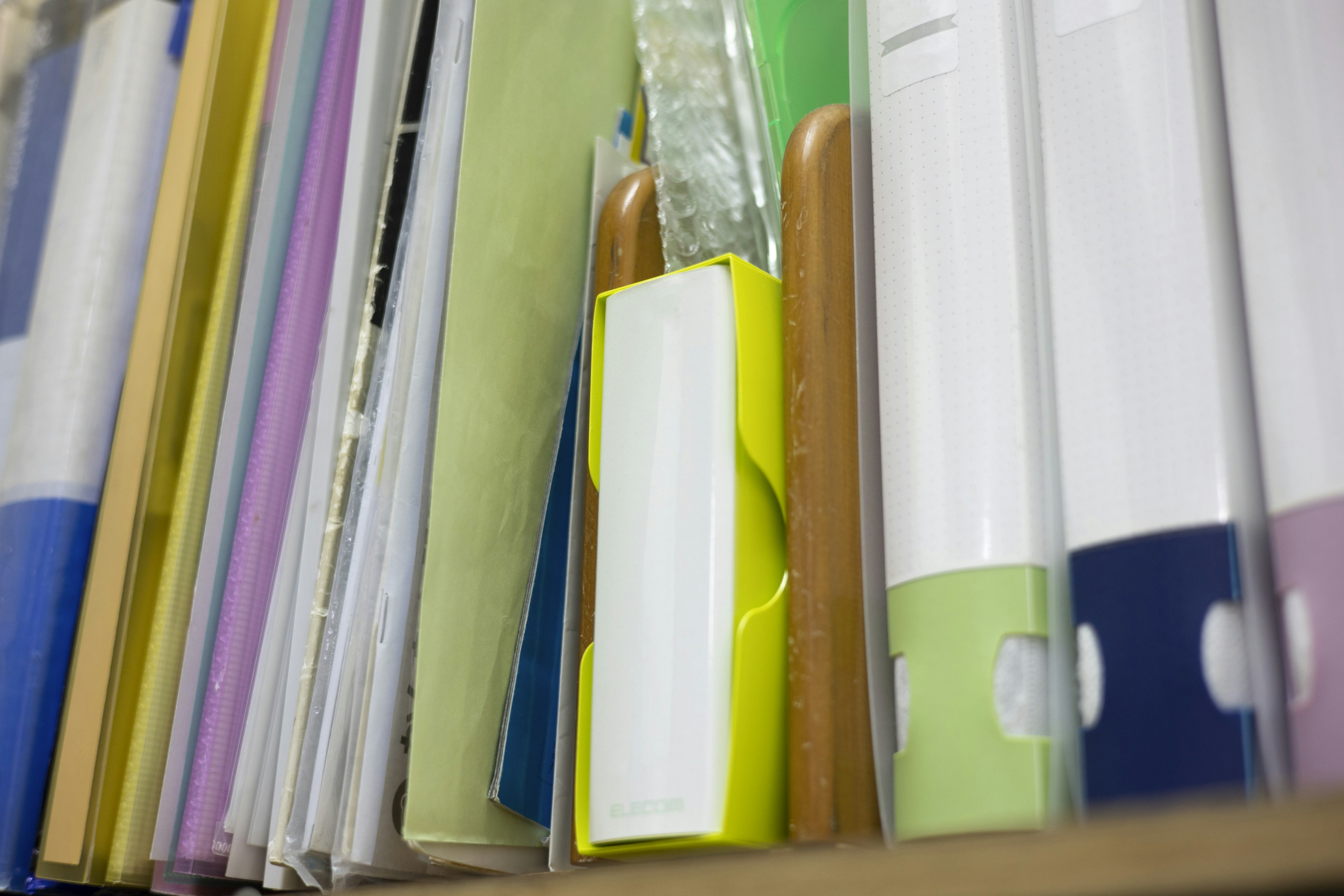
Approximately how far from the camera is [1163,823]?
28 cm

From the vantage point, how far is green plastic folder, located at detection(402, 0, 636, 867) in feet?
1.96

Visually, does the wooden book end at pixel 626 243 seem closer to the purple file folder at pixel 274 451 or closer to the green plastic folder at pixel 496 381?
the green plastic folder at pixel 496 381

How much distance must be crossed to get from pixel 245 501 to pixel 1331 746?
0.62 metres

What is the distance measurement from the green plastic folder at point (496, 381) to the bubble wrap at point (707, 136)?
6cm

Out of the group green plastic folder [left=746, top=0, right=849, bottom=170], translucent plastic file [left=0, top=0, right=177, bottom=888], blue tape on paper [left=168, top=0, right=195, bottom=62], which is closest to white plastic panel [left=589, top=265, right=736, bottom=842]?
green plastic folder [left=746, top=0, right=849, bottom=170]

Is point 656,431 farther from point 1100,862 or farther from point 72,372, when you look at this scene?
point 72,372

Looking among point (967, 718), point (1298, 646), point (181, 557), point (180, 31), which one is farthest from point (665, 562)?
point (180, 31)

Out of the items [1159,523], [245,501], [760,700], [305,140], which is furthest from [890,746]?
[305,140]

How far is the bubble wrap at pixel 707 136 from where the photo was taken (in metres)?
0.72

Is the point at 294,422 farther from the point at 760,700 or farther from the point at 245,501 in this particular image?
the point at 760,700

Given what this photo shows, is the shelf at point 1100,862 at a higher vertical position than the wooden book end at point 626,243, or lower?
lower

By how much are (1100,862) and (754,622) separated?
24cm

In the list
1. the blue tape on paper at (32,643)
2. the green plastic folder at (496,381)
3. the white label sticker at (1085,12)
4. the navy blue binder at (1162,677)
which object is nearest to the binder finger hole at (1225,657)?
the navy blue binder at (1162,677)

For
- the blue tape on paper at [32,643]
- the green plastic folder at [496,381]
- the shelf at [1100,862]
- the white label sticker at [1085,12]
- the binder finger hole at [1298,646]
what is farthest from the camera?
the blue tape on paper at [32,643]
